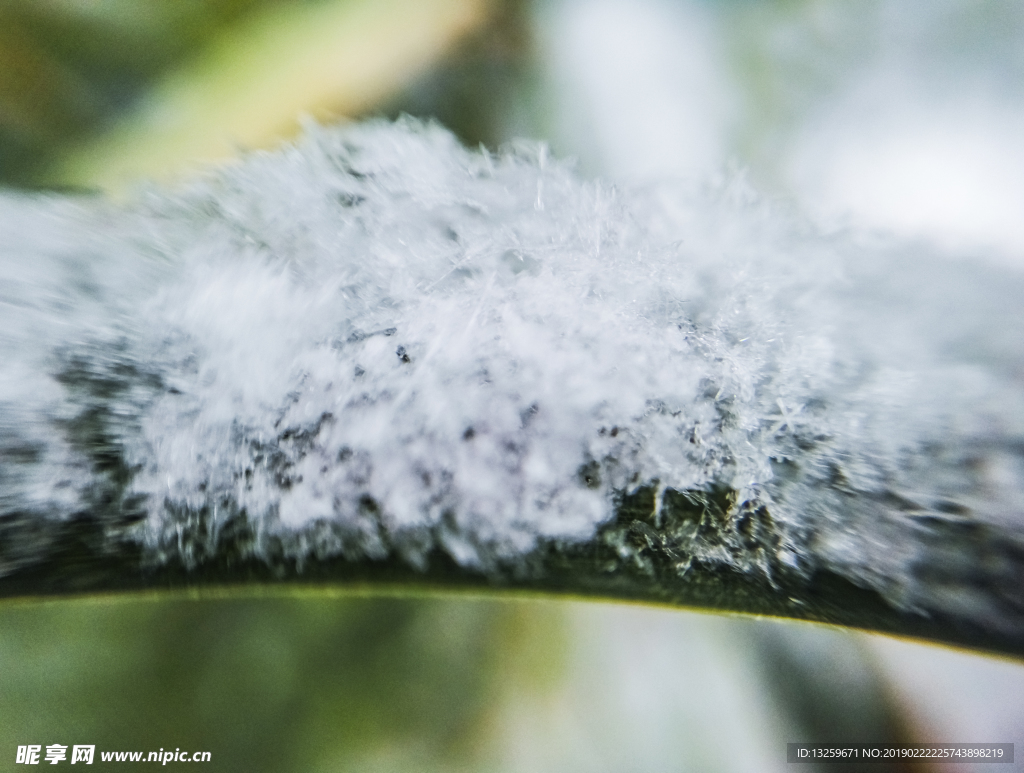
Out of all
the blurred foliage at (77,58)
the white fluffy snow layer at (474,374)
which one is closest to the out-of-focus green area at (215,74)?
the blurred foliage at (77,58)

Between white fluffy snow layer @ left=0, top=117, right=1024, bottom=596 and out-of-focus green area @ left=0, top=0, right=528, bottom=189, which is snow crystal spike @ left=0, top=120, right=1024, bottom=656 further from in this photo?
out-of-focus green area @ left=0, top=0, right=528, bottom=189

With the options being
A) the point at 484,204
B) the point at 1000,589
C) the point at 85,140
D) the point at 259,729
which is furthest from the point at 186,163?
the point at 1000,589

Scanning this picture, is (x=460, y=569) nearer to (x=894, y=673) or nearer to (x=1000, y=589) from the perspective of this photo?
(x=1000, y=589)

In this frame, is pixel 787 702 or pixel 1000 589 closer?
pixel 1000 589

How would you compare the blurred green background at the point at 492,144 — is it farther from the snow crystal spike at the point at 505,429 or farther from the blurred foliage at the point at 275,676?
the snow crystal spike at the point at 505,429

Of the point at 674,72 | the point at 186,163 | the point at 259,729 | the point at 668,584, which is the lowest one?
the point at 259,729

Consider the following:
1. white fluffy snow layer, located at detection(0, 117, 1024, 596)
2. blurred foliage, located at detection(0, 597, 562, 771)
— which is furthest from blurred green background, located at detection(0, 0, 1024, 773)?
white fluffy snow layer, located at detection(0, 117, 1024, 596)

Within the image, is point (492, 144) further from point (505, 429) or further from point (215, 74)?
point (505, 429)
